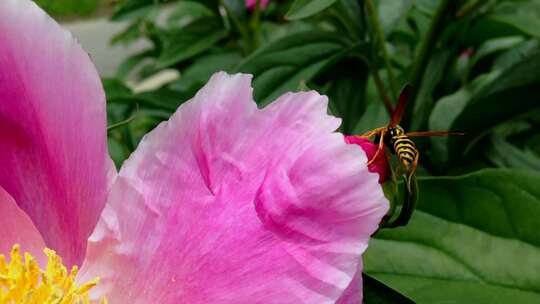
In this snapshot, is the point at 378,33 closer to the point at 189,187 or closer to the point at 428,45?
the point at 428,45

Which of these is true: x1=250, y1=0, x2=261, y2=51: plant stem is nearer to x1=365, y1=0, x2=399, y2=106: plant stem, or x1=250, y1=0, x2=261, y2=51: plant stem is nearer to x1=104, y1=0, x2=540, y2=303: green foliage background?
x1=104, y1=0, x2=540, y2=303: green foliage background

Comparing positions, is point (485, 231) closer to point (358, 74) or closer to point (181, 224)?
point (181, 224)

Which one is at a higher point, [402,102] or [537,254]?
[402,102]

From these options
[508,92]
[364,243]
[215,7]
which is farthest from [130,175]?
[215,7]

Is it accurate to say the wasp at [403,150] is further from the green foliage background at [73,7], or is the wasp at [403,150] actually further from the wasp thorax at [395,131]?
the green foliage background at [73,7]

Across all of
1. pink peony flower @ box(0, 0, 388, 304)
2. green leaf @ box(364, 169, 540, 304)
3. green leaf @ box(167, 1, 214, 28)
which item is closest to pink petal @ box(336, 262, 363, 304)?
pink peony flower @ box(0, 0, 388, 304)

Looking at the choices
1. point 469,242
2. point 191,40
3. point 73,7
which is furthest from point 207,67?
point 73,7
